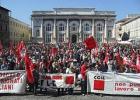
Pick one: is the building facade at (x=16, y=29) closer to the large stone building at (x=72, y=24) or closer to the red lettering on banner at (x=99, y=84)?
the large stone building at (x=72, y=24)

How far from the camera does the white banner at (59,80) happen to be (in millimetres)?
18938

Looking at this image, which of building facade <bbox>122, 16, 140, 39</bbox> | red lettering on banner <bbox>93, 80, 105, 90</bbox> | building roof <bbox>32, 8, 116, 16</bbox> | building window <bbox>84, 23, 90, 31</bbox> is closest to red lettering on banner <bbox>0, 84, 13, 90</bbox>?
red lettering on banner <bbox>93, 80, 105, 90</bbox>

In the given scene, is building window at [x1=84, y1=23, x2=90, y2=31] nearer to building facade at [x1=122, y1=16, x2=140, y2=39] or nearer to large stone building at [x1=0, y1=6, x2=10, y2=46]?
building facade at [x1=122, y1=16, x2=140, y2=39]

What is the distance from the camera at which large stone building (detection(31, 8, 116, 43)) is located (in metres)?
125

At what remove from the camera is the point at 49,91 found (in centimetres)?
1981

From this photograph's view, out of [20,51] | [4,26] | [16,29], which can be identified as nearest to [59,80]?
[20,51]

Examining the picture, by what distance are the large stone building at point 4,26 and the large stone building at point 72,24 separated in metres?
29.4

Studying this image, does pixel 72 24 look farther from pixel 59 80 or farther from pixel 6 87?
pixel 6 87

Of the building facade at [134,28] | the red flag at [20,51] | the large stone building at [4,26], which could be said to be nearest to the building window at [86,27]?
the building facade at [134,28]

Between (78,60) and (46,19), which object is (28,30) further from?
(78,60)

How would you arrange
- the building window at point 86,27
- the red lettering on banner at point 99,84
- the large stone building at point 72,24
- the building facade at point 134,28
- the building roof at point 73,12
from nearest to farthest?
1. the red lettering on banner at point 99,84
2. the building facade at point 134,28
3. the large stone building at point 72,24
4. the building roof at point 73,12
5. the building window at point 86,27

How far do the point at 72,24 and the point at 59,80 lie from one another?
4265 inches

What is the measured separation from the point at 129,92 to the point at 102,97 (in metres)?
1.27

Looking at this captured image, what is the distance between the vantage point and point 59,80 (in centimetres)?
1894
